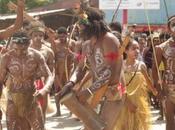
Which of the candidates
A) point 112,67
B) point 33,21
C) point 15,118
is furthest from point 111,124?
point 33,21

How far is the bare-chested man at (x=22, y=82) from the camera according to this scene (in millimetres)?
7348

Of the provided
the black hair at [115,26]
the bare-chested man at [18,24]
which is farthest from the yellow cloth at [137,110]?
the bare-chested man at [18,24]

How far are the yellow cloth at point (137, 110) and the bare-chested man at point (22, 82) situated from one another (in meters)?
1.75

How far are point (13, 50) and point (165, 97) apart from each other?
216 cm

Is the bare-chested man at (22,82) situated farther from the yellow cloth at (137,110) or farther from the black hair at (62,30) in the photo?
the black hair at (62,30)

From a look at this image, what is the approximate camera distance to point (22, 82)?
747 cm

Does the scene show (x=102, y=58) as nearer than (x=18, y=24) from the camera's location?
Yes

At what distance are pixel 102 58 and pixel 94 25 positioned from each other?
15.2 inches

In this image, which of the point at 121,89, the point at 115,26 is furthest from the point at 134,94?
the point at 121,89

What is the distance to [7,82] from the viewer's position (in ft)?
26.1

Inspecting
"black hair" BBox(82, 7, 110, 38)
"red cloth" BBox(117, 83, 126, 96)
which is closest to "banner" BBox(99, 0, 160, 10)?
"red cloth" BBox(117, 83, 126, 96)

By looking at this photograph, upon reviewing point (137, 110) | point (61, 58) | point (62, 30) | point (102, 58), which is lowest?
point (137, 110)

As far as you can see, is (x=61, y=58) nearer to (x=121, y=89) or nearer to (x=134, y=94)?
(x=134, y=94)

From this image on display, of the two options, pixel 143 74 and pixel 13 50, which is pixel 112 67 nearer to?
pixel 13 50
